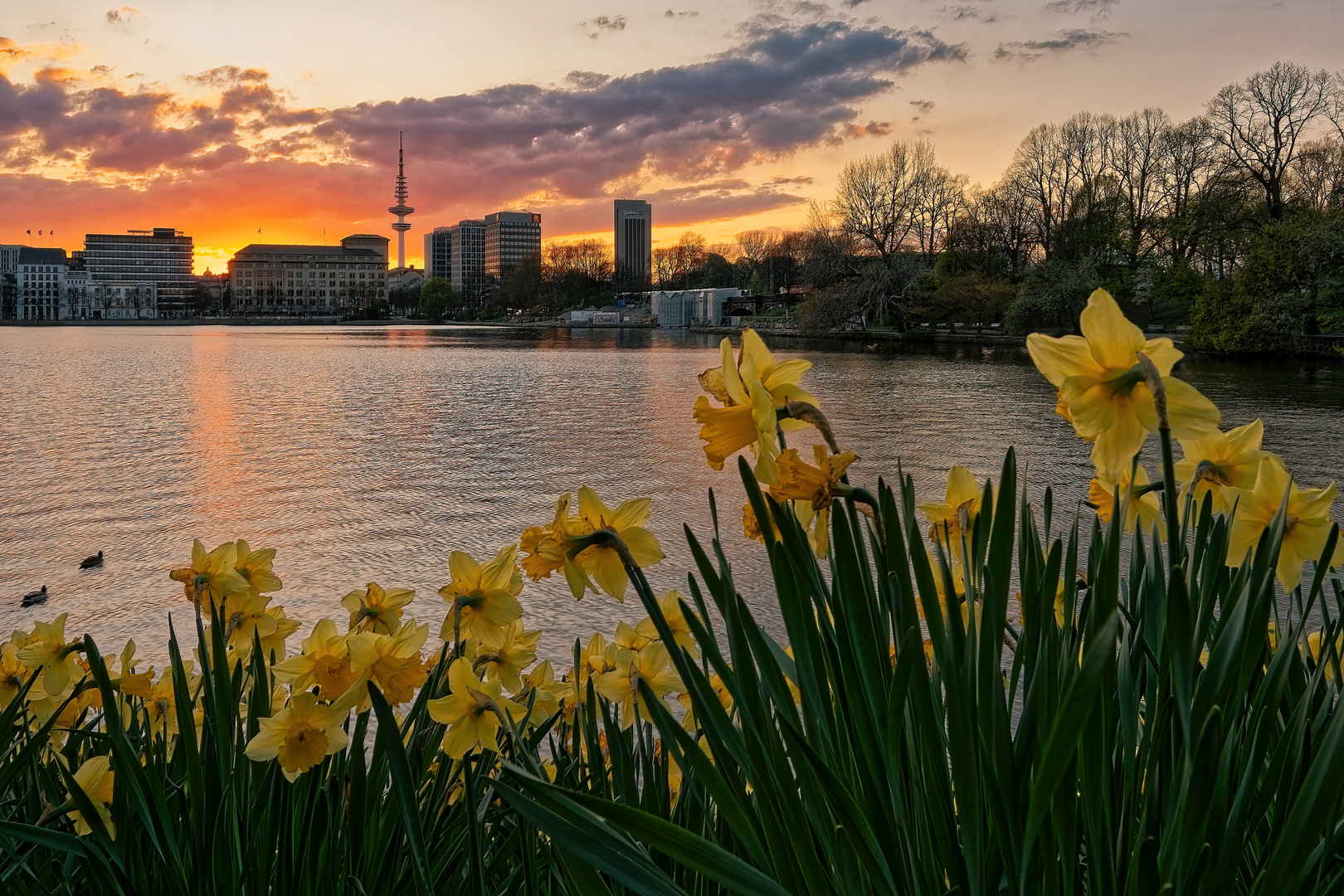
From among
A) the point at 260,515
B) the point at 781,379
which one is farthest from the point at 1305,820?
the point at 260,515

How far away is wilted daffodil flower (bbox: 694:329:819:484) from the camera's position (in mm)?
853

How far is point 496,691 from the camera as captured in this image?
48.3 inches

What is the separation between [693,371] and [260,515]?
17.1m

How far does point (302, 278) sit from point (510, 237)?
1338 inches

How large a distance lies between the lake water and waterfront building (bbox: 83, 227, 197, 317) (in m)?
141

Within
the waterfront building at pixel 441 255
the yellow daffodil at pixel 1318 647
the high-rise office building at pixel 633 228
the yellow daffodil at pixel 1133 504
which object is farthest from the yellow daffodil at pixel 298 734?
the waterfront building at pixel 441 255

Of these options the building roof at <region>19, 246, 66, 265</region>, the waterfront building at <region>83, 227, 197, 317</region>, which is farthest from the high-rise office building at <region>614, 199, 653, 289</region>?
the building roof at <region>19, 246, 66, 265</region>

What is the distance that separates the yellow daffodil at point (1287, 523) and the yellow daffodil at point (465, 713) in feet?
2.96

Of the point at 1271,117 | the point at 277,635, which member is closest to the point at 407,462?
the point at 277,635

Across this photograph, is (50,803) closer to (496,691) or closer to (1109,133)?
(496,691)

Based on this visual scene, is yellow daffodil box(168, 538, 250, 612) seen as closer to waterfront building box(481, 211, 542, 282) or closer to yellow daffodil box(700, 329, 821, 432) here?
yellow daffodil box(700, 329, 821, 432)

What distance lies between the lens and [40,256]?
132125 millimetres

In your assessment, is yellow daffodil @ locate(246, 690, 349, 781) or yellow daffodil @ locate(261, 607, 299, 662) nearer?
yellow daffodil @ locate(246, 690, 349, 781)

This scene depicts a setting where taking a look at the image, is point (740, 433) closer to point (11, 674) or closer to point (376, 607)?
point (376, 607)
